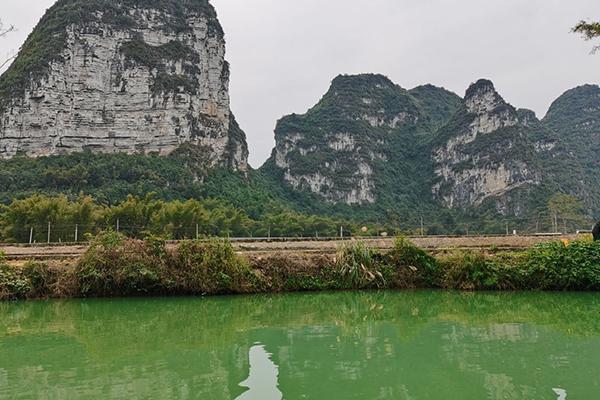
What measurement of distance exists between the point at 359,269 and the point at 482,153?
86.2m

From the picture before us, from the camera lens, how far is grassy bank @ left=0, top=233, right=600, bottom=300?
402 inches

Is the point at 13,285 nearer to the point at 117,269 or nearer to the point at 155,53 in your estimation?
the point at 117,269

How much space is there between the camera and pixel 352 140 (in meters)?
101

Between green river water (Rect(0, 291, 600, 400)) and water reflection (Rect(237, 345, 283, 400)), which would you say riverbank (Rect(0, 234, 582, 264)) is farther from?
water reflection (Rect(237, 345, 283, 400))

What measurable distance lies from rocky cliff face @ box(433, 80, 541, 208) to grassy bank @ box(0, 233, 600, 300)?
7772 cm

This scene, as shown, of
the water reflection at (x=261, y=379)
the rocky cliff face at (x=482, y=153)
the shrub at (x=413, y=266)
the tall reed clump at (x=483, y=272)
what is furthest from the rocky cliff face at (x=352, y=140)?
the water reflection at (x=261, y=379)

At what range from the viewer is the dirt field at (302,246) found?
1187cm

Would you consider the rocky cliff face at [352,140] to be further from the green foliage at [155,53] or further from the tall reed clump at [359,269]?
the tall reed clump at [359,269]

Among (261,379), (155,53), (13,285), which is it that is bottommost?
(261,379)

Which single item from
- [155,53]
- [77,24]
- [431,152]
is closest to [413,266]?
[155,53]

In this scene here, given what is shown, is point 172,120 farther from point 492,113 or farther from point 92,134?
point 492,113

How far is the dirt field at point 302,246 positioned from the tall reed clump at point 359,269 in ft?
1.90

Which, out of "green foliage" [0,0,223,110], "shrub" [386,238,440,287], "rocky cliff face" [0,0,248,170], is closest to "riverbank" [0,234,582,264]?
"shrub" [386,238,440,287]

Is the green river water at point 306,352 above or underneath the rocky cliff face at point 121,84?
underneath
